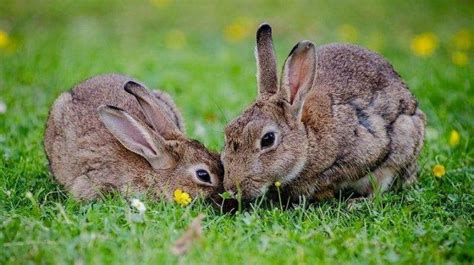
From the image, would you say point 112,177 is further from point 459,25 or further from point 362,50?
Result: point 459,25

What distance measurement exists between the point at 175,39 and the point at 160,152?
19.5 ft

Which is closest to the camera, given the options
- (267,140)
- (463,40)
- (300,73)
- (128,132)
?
(267,140)

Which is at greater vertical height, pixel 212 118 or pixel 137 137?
pixel 137 137

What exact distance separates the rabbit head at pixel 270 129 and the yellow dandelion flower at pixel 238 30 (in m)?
6.05

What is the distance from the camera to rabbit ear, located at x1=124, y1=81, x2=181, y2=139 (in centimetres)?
646

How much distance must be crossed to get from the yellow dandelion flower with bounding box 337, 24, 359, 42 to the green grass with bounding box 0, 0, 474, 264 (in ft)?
0.19

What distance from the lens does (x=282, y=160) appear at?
238 inches

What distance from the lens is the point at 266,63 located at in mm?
6406

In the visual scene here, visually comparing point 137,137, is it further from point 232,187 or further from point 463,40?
point 463,40

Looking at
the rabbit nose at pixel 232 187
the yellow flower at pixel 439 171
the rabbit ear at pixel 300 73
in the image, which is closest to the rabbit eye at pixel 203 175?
the rabbit nose at pixel 232 187

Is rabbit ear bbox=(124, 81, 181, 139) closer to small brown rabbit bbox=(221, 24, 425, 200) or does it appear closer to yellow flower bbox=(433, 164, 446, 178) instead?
small brown rabbit bbox=(221, 24, 425, 200)

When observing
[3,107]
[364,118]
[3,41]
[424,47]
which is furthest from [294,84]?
[424,47]

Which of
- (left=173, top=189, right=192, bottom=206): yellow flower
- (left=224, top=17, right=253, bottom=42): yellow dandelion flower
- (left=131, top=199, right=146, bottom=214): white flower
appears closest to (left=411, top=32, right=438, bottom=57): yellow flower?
(left=224, top=17, right=253, bottom=42): yellow dandelion flower

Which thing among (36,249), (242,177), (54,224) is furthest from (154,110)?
(36,249)
